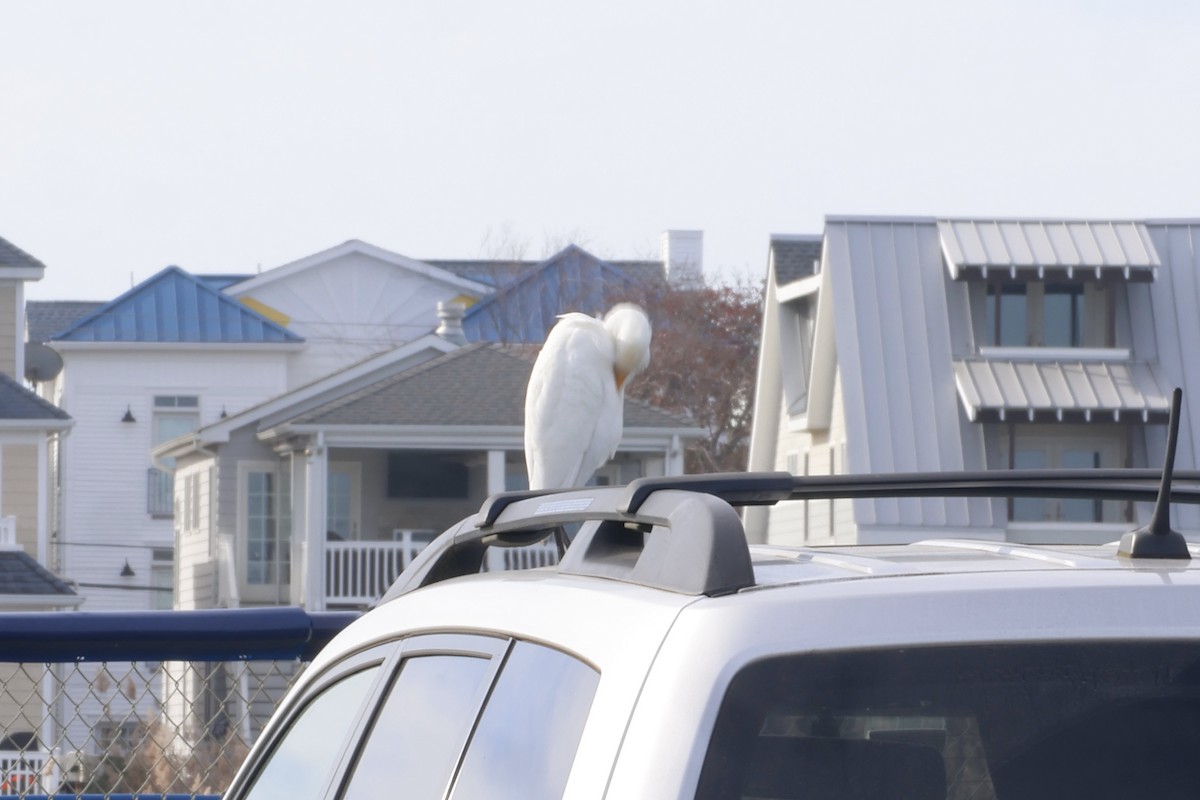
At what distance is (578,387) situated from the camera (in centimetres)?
1055

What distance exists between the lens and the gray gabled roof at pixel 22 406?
994 inches

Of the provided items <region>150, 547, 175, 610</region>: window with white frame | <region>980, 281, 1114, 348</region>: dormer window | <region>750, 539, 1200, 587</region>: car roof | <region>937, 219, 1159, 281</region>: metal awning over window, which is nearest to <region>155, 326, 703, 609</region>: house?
<region>980, 281, 1114, 348</region>: dormer window

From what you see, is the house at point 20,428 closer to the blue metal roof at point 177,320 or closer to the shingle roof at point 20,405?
the shingle roof at point 20,405

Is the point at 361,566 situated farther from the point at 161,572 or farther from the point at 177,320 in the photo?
the point at 177,320

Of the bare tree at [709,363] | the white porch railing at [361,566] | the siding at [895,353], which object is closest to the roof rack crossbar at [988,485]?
the siding at [895,353]

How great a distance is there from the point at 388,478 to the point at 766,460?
20.9 feet

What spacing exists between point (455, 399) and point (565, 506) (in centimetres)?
2470

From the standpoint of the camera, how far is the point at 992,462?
945 inches

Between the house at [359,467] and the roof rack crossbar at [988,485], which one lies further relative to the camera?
the house at [359,467]

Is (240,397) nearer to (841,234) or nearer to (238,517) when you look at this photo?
(238,517)

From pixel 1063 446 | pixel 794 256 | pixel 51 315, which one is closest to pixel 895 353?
pixel 1063 446

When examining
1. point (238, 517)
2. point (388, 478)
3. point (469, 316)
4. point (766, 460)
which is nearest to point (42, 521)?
point (238, 517)

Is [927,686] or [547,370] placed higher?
[547,370]

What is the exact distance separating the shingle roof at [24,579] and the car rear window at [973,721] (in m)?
21.0
